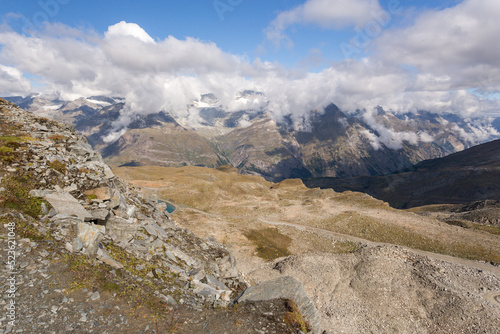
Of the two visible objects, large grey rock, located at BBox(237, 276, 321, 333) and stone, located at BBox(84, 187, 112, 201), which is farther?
stone, located at BBox(84, 187, 112, 201)

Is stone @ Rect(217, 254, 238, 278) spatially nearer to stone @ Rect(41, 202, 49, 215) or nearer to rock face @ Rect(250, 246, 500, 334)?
stone @ Rect(41, 202, 49, 215)

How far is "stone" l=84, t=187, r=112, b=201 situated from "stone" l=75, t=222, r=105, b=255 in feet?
20.5

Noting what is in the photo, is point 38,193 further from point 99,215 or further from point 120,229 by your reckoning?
point 120,229

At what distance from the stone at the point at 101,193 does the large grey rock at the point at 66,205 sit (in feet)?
8.03

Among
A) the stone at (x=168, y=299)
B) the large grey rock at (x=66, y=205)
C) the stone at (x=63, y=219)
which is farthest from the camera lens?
the large grey rock at (x=66, y=205)

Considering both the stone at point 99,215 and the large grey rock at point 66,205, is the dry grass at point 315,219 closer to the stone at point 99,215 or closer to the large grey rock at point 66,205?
the stone at point 99,215

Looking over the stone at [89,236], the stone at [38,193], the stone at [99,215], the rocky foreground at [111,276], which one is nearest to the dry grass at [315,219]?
the rocky foreground at [111,276]

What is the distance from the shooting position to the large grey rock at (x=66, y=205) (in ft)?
57.2

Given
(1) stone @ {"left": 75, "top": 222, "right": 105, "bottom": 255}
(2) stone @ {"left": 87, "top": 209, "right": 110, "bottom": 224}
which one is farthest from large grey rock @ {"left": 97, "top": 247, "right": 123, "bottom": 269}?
(2) stone @ {"left": 87, "top": 209, "right": 110, "bottom": 224}

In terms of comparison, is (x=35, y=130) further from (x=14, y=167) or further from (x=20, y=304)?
(x=20, y=304)

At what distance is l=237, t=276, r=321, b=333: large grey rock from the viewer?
18.5m

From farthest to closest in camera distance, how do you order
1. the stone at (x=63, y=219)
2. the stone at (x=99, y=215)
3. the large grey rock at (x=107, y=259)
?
the stone at (x=99, y=215) < the stone at (x=63, y=219) < the large grey rock at (x=107, y=259)

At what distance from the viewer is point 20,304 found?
10.5 m

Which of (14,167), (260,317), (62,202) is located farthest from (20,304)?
(14,167)
